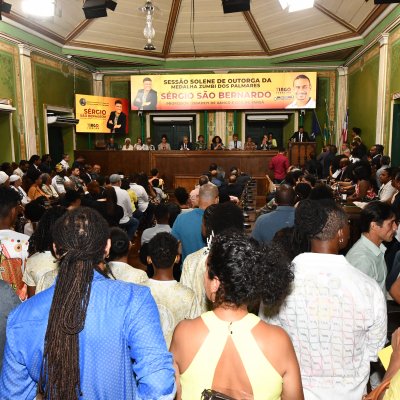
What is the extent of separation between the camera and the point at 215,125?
12914 mm

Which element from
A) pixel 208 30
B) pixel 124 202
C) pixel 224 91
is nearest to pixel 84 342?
pixel 124 202

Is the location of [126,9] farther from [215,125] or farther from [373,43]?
[373,43]

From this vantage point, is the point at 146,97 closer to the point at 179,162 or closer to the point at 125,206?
the point at 179,162

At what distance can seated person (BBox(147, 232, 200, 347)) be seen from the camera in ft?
5.85

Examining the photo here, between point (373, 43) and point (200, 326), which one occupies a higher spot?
point (373, 43)

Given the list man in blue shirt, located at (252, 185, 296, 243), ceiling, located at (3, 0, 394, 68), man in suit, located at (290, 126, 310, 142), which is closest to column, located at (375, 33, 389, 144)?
ceiling, located at (3, 0, 394, 68)

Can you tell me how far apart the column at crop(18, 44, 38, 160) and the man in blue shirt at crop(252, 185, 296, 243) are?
7.62 meters

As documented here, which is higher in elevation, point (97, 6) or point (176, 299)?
point (97, 6)

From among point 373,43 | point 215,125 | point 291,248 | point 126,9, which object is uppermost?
point 126,9

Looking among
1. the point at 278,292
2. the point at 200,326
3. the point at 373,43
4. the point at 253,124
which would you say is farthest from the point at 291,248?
the point at 253,124

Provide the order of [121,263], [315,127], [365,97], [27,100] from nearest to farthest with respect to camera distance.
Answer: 1. [121,263]
2. [27,100]
3. [365,97]
4. [315,127]

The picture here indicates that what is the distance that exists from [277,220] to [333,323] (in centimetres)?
146

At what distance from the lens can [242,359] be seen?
3.64 feet

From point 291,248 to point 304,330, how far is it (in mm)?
618
